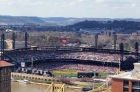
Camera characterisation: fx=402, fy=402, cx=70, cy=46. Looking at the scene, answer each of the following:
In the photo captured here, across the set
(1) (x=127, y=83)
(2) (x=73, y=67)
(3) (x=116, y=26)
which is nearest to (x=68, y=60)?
(2) (x=73, y=67)

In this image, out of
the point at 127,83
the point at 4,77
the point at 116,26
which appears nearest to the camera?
the point at 127,83

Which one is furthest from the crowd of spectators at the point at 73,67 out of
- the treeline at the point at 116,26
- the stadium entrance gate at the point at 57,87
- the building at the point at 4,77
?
the treeline at the point at 116,26

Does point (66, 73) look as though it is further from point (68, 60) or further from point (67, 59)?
point (67, 59)

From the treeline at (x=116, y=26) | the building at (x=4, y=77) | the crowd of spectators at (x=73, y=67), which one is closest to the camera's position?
the building at (x=4, y=77)

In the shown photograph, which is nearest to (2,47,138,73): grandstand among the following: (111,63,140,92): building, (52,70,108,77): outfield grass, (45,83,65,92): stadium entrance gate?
(52,70,108,77): outfield grass

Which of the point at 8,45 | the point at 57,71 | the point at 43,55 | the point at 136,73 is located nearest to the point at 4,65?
the point at 136,73

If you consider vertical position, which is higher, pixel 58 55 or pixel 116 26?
pixel 116 26

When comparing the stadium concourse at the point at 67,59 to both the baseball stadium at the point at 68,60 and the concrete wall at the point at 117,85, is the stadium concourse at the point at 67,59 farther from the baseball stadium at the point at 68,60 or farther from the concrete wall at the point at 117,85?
the concrete wall at the point at 117,85

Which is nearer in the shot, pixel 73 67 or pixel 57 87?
pixel 57 87
